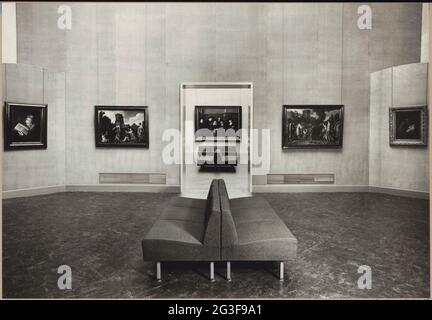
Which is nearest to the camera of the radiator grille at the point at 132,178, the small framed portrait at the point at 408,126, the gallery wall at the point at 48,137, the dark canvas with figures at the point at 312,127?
the small framed portrait at the point at 408,126

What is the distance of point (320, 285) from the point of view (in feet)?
14.4

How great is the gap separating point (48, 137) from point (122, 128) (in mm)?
2377

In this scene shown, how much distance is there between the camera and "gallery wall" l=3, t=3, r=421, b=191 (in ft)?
35.6

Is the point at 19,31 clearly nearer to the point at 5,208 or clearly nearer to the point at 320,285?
the point at 5,208

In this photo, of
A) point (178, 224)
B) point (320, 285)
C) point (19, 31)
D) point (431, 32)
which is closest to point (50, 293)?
point (178, 224)

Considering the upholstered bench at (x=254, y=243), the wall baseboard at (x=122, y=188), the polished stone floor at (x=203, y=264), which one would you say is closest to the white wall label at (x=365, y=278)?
the polished stone floor at (x=203, y=264)

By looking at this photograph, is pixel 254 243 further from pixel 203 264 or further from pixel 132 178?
pixel 132 178

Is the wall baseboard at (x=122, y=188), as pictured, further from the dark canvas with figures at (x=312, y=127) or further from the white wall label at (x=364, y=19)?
the white wall label at (x=364, y=19)

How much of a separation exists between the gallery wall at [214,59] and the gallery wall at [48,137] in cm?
31

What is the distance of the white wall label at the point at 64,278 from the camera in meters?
4.34

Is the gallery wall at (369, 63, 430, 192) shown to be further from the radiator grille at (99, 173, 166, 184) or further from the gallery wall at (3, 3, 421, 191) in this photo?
the radiator grille at (99, 173, 166, 184)

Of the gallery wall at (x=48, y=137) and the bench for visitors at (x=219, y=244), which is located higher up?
the gallery wall at (x=48, y=137)

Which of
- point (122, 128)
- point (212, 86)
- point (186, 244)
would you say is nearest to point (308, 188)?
point (212, 86)

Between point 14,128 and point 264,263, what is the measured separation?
8.85m
